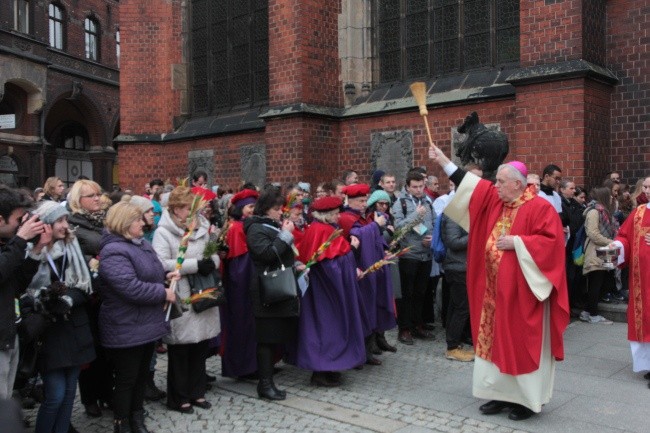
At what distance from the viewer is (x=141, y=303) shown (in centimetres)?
474

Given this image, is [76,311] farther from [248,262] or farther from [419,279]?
[419,279]

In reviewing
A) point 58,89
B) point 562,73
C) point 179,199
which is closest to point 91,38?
point 58,89

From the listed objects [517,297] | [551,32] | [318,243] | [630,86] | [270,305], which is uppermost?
[551,32]

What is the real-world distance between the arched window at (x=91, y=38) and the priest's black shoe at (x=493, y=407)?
109 ft

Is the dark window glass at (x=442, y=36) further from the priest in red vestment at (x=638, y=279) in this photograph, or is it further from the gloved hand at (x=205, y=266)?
the gloved hand at (x=205, y=266)

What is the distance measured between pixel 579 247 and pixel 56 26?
29.9 meters

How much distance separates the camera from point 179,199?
543cm

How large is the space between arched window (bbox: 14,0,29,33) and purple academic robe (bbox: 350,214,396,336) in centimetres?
2685

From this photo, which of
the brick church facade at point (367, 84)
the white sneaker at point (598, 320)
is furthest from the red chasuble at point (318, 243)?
the brick church facade at point (367, 84)

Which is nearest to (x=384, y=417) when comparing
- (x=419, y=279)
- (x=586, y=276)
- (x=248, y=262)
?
(x=248, y=262)

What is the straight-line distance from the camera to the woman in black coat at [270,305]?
570 cm

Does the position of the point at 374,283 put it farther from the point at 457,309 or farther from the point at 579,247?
the point at 579,247

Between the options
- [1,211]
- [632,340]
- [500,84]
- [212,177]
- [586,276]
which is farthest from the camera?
[212,177]

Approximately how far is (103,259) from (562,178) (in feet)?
23.2
